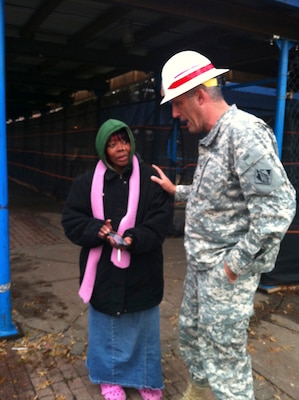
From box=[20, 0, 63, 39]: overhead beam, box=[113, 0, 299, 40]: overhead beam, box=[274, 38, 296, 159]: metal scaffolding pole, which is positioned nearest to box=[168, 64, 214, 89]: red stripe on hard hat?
box=[113, 0, 299, 40]: overhead beam

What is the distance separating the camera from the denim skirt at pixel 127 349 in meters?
2.40

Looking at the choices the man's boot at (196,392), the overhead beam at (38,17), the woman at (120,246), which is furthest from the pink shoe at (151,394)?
the overhead beam at (38,17)

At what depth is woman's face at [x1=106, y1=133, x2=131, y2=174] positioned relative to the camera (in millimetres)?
2258

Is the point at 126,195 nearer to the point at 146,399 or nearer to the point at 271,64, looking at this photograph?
the point at 146,399

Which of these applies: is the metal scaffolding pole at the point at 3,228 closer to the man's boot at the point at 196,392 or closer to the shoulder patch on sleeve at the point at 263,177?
the man's boot at the point at 196,392

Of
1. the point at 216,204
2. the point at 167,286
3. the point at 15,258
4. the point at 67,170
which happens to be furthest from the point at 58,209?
the point at 216,204

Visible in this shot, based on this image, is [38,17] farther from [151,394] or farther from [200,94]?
[151,394]

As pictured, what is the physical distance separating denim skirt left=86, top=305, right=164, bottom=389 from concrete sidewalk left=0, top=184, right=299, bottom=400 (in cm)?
14

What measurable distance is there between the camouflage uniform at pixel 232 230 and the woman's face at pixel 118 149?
487 mm

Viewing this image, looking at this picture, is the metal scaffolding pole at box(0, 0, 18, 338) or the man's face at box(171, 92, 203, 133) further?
the metal scaffolding pole at box(0, 0, 18, 338)

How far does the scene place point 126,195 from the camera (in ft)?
7.54

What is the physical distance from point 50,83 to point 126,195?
24.3 feet

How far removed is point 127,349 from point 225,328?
78 cm

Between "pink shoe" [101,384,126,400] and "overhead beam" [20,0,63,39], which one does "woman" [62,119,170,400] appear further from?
"overhead beam" [20,0,63,39]
